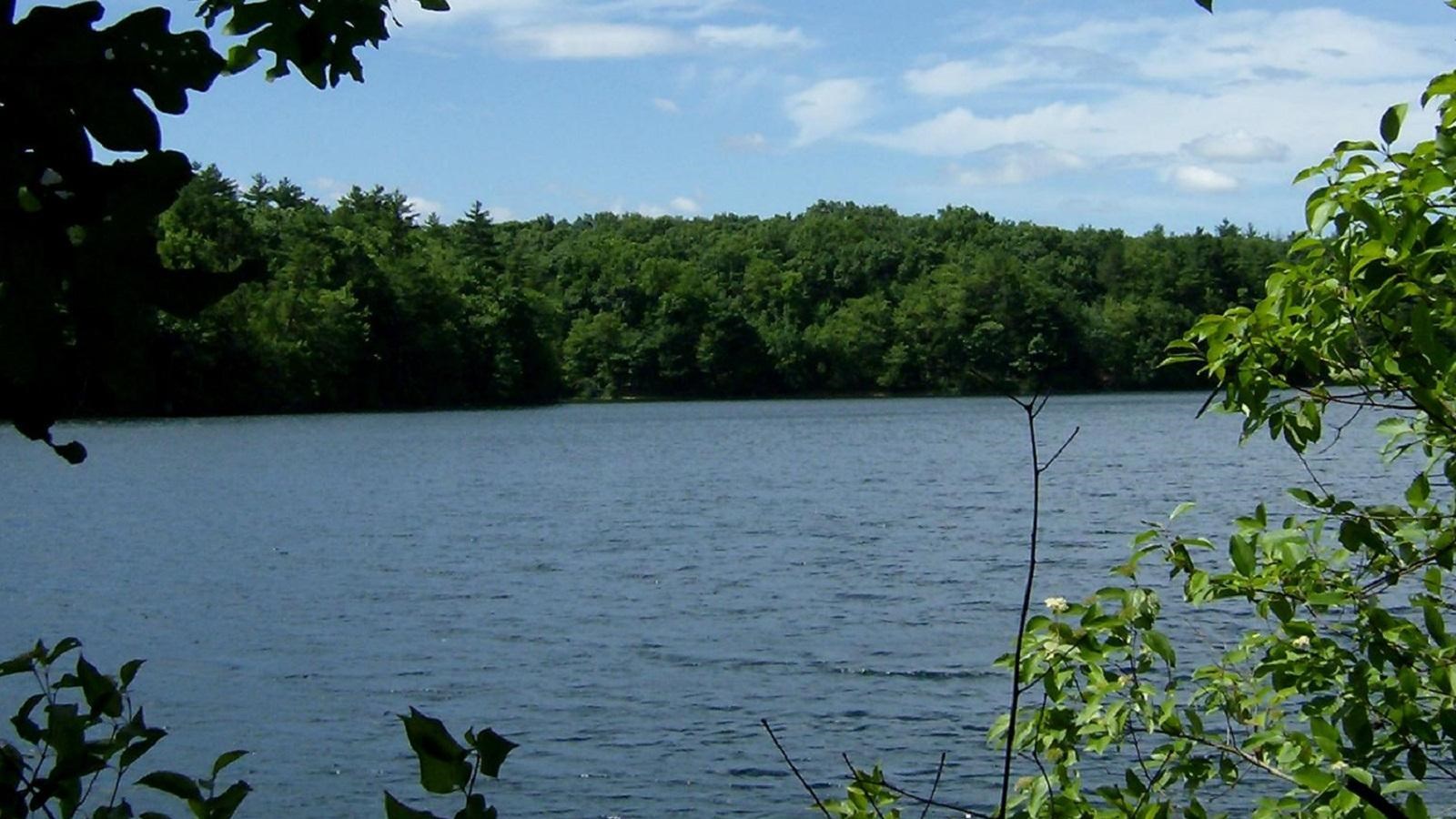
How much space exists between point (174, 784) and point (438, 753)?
2.53ft

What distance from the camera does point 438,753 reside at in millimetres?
1631

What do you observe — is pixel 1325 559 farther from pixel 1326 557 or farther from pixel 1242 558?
pixel 1242 558

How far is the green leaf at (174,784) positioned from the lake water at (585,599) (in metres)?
9.27

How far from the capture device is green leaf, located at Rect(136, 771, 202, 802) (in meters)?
2.16

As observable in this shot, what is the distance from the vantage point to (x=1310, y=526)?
3990mm

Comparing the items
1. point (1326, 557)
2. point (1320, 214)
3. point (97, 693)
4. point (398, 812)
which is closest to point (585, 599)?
point (1326, 557)

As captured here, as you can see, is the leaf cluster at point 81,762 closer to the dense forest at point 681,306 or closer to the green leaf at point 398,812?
the green leaf at point 398,812

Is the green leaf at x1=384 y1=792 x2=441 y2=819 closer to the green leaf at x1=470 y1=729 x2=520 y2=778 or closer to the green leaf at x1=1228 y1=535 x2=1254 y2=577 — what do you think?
the green leaf at x1=470 y1=729 x2=520 y2=778

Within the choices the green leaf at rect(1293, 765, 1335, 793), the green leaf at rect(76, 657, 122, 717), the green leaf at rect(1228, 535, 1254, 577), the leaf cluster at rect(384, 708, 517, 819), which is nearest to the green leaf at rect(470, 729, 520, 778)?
the leaf cluster at rect(384, 708, 517, 819)

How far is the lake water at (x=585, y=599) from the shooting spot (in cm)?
1371

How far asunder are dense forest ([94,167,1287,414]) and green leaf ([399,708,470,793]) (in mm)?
76128

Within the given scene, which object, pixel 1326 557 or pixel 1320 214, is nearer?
pixel 1320 214

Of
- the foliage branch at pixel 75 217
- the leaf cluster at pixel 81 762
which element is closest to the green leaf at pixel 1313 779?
the leaf cluster at pixel 81 762

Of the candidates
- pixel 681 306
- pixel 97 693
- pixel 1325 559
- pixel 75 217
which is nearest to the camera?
pixel 75 217
